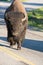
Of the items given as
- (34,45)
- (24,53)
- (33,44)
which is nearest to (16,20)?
(24,53)

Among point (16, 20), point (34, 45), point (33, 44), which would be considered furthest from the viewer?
point (33, 44)

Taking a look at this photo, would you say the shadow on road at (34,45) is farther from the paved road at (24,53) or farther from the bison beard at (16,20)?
the bison beard at (16,20)

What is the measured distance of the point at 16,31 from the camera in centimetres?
1320

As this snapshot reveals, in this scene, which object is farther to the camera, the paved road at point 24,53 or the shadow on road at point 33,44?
the shadow on road at point 33,44

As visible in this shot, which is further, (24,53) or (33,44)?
(33,44)

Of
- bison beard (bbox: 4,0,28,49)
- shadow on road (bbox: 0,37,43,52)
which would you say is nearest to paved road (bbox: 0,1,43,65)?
shadow on road (bbox: 0,37,43,52)

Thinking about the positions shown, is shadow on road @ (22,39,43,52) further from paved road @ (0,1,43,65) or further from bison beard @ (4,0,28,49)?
bison beard @ (4,0,28,49)

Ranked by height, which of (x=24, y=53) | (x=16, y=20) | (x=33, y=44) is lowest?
(x=33, y=44)

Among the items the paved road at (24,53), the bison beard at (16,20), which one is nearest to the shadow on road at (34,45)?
the paved road at (24,53)

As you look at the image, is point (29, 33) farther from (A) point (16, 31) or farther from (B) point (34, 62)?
(B) point (34, 62)

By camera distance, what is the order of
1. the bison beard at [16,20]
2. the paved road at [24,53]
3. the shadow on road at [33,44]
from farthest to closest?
the shadow on road at [33,44]
the bison beard at [16,20]
the paved road at [24,53]

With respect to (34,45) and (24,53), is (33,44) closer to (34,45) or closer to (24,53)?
(34,45)

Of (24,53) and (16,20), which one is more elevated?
(16,20)

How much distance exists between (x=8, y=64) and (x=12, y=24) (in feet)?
8.32
